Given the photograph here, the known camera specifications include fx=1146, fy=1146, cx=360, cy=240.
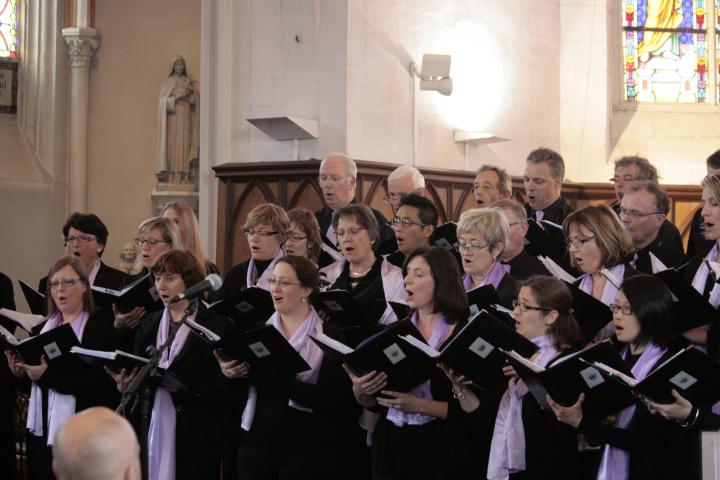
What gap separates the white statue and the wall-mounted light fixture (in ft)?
11.6

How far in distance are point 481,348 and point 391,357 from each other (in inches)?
15.2

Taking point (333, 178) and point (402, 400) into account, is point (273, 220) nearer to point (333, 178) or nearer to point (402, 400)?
point (333, 178)

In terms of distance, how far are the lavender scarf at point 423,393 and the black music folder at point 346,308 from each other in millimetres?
542

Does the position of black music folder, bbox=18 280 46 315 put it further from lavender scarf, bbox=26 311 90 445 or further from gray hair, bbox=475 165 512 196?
gray hair, bbox=475 165 512 196

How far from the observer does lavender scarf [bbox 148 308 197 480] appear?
211 inches

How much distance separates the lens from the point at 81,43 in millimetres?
13602

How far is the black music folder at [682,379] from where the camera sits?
4.03 meters

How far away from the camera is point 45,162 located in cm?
1360

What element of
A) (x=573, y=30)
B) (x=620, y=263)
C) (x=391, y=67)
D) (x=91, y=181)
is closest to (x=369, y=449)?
(x=620, y=263)

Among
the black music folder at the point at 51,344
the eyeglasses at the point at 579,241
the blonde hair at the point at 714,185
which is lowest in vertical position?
the black music folder at the point at 51,344

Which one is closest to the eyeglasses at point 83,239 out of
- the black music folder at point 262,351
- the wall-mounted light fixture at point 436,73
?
the black music folder at point 262,351

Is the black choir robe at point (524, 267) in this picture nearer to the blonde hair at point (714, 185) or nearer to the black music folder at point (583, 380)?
the blonde hair at point (714, 185)

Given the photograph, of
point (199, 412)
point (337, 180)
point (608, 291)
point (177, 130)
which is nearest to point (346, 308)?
point (199, 412)

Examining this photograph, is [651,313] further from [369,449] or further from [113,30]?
[113,30]
